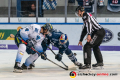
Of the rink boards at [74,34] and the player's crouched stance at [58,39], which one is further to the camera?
the rink boards at [74,34]

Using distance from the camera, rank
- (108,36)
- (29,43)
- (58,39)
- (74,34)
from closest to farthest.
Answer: (29,43) < (58,39) < (108,36) < (74,34)

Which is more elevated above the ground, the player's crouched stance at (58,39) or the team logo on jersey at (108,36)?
the player's crouched stance at (58,39)

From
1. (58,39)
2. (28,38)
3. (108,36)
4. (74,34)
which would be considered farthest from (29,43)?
(108,36)

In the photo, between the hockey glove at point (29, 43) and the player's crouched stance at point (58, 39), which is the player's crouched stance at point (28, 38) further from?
the player's crouched stance at point (58, 39)

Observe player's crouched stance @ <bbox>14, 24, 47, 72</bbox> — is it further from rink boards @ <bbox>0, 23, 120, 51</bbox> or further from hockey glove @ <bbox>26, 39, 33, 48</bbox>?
rink boards @ <bbox>0, 23, 120, 51</bbox>

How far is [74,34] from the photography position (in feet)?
30.9

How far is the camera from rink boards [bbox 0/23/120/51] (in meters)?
9.22

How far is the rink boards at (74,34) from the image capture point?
30.2 feet

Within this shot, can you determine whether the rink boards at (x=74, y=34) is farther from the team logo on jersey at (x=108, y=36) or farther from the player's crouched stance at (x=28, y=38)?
the player's crouched stance at (x=28, y=38)

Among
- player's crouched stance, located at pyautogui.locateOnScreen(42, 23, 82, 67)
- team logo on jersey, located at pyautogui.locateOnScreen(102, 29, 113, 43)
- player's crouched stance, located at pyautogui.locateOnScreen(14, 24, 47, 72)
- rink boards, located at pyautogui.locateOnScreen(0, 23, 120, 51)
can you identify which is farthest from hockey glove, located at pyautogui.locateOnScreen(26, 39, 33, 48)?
team logo on jersey, located at pyautogui.locateOnScreen(102, 29, 113, 43)

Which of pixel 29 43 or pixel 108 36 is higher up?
pixel 29 43

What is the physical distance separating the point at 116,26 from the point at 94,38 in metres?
4.30

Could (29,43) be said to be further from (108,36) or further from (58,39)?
(108,36)

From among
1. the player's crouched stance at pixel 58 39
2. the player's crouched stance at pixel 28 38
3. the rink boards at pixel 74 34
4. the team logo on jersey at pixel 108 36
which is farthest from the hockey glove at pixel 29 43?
the team logo on jersey at pixel 108 36
